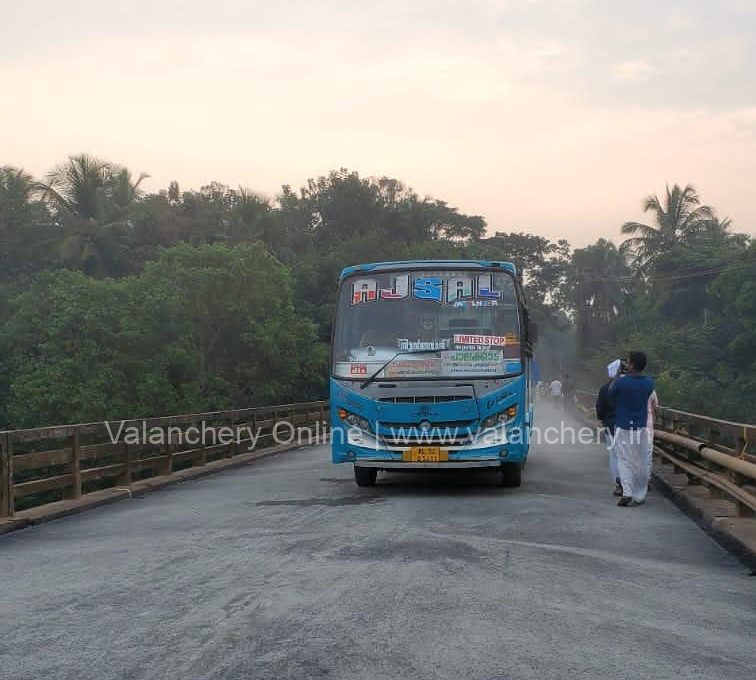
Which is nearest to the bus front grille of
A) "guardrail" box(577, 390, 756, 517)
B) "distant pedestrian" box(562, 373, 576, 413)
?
"guardrail" box(577, 390, 756, 517)

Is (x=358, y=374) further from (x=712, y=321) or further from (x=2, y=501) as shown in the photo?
(x=712, y=321)

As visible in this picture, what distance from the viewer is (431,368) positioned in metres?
13.2

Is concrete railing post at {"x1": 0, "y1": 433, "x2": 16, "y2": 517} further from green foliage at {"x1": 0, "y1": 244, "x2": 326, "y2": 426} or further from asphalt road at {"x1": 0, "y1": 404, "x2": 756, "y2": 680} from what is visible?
green foliage at {"x1": 0, "y1": 244, "x2": 326, "y2": 426}

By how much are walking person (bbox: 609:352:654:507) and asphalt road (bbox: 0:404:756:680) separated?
1.30 ft

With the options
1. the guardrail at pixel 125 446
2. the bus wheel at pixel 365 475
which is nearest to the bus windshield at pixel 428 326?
the bus wheel at pixel 365 475

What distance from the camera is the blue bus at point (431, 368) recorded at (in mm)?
13047

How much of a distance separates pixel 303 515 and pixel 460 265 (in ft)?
14.6

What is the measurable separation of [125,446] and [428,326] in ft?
15.7

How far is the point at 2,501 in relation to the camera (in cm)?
1100

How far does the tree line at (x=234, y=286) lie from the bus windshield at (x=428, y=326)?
20.1m

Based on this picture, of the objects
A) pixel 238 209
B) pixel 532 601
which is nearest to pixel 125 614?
pixel 532 601

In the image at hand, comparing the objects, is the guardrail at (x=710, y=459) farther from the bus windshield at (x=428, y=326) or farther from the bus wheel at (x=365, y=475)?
the bus wheel at (x=365, y=475)

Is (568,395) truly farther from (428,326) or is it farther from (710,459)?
(710,459)

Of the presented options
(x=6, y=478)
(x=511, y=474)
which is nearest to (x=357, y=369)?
(x=511, y=474)
